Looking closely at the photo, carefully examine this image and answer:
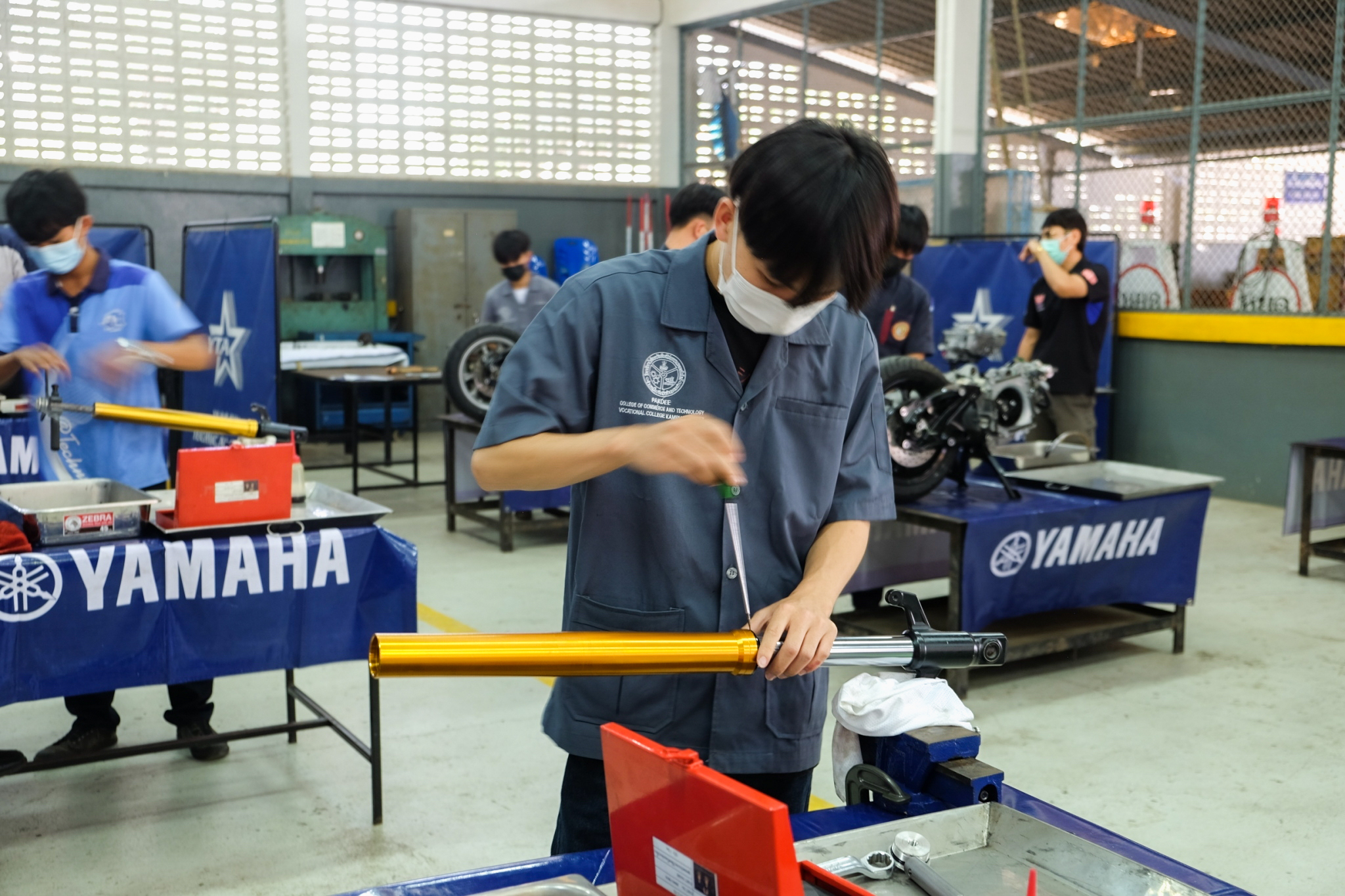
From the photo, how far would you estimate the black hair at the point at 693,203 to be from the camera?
11.7 ft

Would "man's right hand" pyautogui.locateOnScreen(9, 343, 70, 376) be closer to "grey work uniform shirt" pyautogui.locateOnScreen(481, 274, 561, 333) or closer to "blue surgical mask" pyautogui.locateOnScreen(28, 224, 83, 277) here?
"blue surgical mask" pyautogui.locateOnScreen(28, 224, 83, 277)

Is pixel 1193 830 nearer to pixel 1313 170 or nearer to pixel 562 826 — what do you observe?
pixel 562 826

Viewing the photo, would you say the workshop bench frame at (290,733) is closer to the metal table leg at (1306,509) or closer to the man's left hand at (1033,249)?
the man's left hand at (1033,249)

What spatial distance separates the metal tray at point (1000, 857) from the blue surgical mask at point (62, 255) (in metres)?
2.47

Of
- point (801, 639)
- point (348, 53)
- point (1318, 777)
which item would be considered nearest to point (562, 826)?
point (801, 639)

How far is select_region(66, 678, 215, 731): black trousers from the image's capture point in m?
3.01

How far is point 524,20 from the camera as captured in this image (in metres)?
9.91

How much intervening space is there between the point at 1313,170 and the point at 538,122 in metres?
6.09

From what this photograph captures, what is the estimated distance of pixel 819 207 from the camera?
1097mm

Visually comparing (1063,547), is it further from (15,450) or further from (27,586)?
(15,450)

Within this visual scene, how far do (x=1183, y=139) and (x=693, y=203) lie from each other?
4.49 meters

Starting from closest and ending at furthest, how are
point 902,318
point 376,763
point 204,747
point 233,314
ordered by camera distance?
1. point 376,763
2. point 204,747
3. point 902,318
4. point 233,314

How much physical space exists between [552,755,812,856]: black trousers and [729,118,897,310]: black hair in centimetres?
62

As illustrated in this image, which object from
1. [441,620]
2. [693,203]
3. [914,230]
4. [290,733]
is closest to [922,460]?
[914,230]
